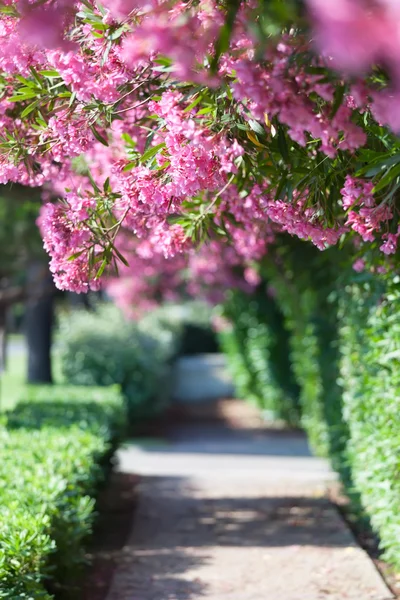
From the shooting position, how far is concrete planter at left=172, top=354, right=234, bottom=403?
62.1ft

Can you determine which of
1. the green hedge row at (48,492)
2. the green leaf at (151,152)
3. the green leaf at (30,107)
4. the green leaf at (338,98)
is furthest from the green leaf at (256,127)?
the green hedge row at (48,492)

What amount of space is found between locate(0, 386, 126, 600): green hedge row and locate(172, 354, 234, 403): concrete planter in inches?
394

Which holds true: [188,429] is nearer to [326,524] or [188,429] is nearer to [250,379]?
[250,379]

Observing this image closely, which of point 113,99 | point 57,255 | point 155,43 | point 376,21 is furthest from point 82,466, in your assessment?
point 376,21

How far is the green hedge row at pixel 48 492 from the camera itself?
436cm

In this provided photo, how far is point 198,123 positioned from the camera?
12.2ft

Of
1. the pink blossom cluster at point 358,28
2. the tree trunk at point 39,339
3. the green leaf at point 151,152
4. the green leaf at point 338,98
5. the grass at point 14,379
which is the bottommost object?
the grass at point 14,379

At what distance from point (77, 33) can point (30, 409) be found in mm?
5638

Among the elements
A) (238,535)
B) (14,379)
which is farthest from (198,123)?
(14,379)

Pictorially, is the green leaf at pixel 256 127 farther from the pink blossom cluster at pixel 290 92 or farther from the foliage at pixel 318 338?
the foliage at pixel 318 338

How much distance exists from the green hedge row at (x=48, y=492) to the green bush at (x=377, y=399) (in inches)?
77.5

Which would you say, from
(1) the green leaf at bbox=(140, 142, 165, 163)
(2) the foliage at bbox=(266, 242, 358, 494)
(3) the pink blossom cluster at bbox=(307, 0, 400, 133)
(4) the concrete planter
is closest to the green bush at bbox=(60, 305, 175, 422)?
(2) the foliage at bbox=(266, 242, 358, 494)

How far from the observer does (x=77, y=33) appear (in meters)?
3.96

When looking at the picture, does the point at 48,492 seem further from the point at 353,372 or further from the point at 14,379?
the point at 14,379
